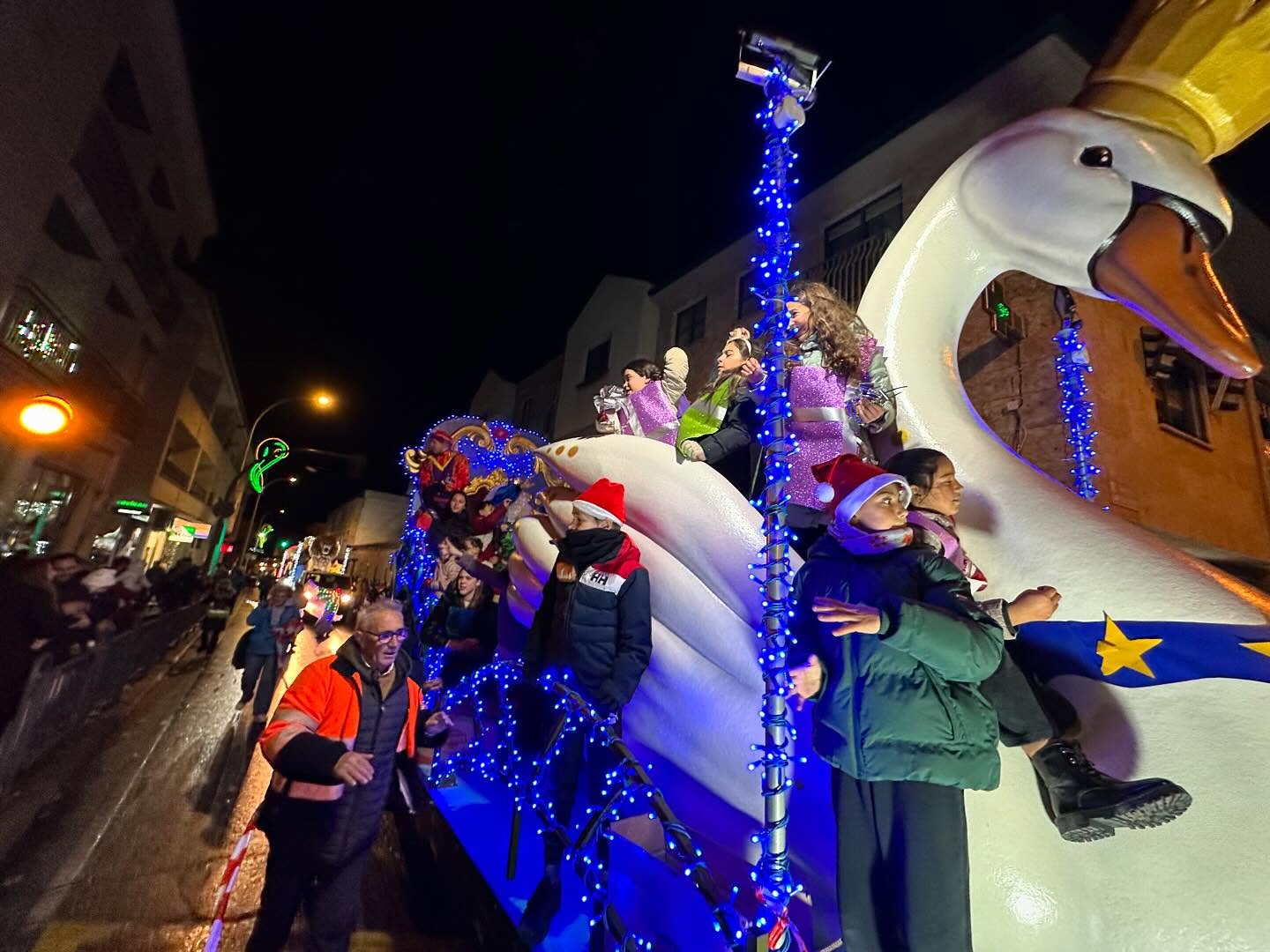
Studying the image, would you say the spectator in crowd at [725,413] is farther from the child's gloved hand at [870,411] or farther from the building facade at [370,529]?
the building facade at [370,529]

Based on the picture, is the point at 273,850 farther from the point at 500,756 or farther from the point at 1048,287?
the point at 1048,287

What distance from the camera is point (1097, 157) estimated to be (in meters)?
2.78

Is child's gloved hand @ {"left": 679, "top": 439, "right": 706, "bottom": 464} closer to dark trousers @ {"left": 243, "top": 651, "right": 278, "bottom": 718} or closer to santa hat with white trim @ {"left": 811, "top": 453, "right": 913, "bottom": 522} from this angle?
santa hat with white trim @ {"left": 811, "top": 453, "right": 913, "bottom": 522}

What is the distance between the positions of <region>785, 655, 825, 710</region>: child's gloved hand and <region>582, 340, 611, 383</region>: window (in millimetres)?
13449

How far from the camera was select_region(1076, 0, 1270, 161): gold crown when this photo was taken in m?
2.51

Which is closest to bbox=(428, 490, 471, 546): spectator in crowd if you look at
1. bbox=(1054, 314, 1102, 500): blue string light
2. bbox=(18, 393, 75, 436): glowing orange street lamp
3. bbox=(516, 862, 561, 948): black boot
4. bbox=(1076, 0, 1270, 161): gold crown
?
bbox=(516, 862, 561, 948): black boot

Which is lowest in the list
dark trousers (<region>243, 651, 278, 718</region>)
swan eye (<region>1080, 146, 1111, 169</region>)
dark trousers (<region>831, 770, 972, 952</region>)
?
dark trousers (<region>243, 651, 278, 718</region>)

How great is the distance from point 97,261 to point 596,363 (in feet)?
36.7

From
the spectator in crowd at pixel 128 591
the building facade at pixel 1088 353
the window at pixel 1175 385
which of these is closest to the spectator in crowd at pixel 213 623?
the spectator in crowd at pixel 128 591

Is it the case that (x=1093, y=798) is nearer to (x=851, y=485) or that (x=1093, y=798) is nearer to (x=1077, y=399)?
(x=851, y=485)

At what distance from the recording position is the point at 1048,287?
7.35 m

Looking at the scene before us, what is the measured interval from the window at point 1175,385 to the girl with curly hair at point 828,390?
7.02 metres

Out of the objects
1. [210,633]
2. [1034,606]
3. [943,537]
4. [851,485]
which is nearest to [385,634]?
[851,485]

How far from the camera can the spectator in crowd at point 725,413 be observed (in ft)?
10.5
